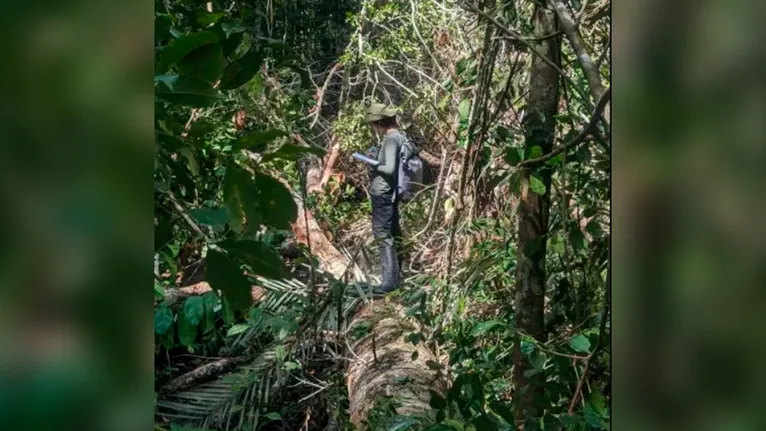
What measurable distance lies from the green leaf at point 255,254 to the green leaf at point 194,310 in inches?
35.5

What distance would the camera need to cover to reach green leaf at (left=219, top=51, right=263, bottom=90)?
29.7 inches

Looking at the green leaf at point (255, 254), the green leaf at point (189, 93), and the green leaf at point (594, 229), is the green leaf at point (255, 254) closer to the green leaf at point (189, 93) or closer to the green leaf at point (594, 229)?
the green leaf at point (189, 93)

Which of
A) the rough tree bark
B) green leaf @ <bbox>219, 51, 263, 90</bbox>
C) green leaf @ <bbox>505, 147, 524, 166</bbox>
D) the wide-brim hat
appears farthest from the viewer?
the wide-brim hat

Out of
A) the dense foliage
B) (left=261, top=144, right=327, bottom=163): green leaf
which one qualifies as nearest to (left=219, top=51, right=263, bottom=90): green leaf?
the dense foliage

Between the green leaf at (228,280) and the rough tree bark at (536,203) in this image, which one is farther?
the rough tree bark at (536,203)

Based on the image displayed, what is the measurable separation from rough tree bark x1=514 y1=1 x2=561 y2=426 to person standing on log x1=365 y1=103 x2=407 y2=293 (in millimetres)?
1755

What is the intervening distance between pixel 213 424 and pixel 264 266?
2220 mm

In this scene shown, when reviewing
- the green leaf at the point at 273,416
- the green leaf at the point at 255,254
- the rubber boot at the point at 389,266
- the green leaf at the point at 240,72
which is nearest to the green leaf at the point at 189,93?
the green leaf at the point at 255,254

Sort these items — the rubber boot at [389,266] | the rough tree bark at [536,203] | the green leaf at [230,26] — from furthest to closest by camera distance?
the rubber boot at [389,266]
the rough tree bark at [536,203]
the green leaf at [230,26]

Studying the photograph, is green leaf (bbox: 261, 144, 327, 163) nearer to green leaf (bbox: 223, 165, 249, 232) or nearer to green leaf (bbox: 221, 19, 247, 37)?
green leaf (bbox: 223, 165, 249, 232)

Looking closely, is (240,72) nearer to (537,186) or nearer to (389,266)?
(537,186)

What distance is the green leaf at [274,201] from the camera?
55 centimetres
